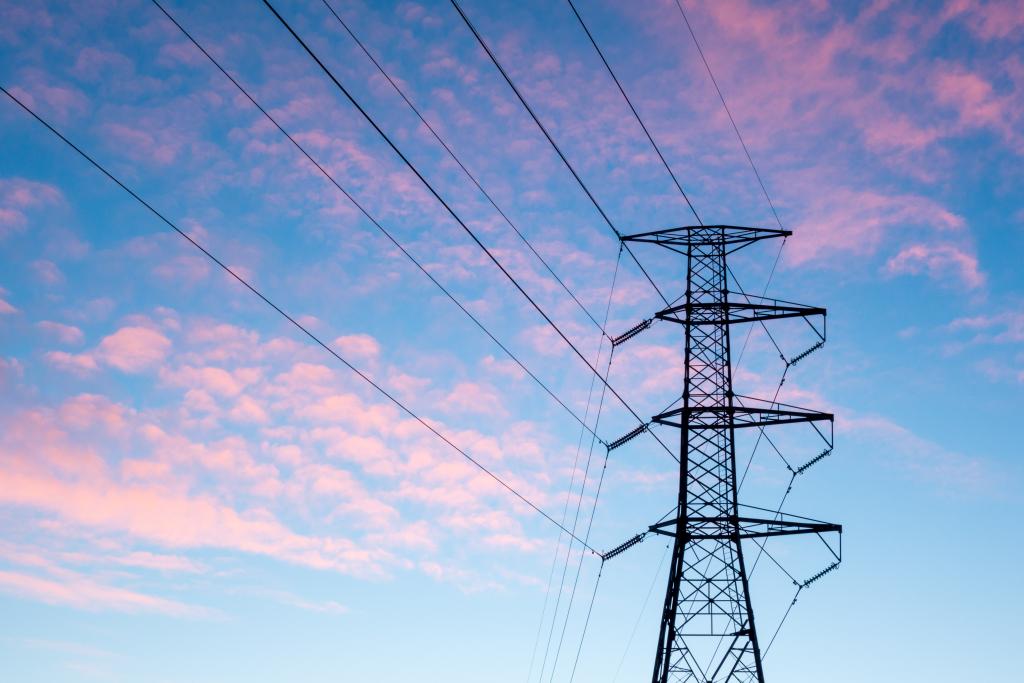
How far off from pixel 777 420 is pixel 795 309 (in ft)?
12.7

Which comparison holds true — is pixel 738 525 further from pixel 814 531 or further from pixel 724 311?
pixel 724 311

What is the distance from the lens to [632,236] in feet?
114

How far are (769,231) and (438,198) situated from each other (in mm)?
20927

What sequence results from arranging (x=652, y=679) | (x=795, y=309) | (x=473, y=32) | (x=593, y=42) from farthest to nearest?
1. (x=795, y=309)
2. (x=652, y=679)
3. (x=593, y=42)
4. (x=473, y=32)

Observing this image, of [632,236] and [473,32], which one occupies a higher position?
[632,236]

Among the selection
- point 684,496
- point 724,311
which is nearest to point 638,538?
point 684,496

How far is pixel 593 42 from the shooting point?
22.4 m

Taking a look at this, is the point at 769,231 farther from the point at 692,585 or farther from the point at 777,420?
the point at 692,585

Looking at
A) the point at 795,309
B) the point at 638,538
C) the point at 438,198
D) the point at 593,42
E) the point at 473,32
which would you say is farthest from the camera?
the point at 795,309

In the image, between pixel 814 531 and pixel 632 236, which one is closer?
pixel 814 531

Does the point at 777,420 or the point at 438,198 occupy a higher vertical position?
the point at 777,420

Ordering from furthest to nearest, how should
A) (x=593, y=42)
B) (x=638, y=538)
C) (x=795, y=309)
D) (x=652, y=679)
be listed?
1. (x=795, y=309)
2. (x=638, y=538)
3. (x=652, y=679)
4. (x=593, y=42)

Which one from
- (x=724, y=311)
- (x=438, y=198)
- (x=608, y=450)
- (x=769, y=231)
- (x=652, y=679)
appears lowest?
(x=652, y=679)

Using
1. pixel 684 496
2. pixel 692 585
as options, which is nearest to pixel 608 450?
pixel 684 496
